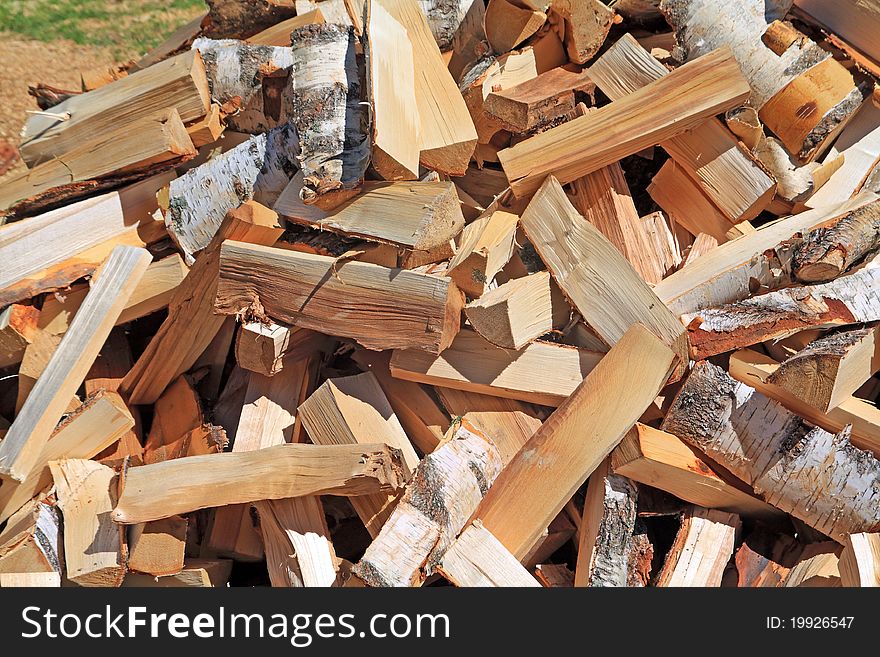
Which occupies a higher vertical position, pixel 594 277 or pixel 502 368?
pixel 594 277

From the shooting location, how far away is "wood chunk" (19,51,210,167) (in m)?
2.71

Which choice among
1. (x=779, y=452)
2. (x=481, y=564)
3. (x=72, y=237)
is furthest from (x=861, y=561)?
(x=72, y=237)

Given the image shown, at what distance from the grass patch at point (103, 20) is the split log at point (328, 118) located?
314cm

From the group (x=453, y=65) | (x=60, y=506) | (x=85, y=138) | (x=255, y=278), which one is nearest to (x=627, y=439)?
(x=255, y=278)

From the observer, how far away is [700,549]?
2.24m

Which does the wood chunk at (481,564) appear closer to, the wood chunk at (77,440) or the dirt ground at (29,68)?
the wood chunk at (77,440)

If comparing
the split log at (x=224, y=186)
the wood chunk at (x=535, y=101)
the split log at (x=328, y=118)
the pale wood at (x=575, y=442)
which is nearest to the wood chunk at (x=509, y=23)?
the wood chunk at (x=535, y=101)

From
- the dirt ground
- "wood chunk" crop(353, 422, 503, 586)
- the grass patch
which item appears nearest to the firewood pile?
"wood chunk" crop(353, 422, 503, 586)

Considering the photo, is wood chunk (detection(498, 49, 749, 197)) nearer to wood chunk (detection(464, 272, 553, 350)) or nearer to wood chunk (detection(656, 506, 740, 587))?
wood chunk (detection(464, 272, 553, 350))

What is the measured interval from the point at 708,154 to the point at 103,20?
4.59 m

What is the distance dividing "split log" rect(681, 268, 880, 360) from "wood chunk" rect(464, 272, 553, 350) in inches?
18.4

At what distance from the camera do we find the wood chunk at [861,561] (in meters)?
1.99

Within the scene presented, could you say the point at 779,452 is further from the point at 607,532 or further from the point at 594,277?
the point at 594,277
